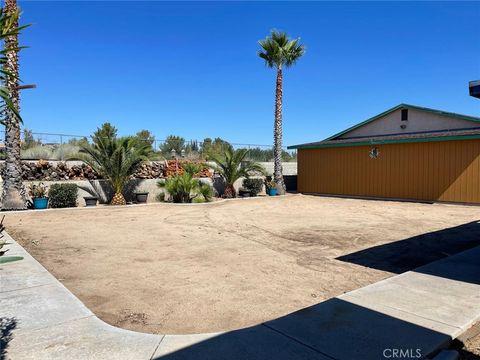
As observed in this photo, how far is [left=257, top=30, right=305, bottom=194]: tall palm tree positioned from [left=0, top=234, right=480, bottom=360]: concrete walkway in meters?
18.2

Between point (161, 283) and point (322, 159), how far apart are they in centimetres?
1866

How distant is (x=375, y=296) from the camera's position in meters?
4.80

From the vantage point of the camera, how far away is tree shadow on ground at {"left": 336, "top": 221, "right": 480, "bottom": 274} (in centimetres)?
681

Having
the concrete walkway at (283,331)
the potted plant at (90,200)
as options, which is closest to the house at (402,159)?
the potted plant at (90,200)

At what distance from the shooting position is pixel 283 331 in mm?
3795

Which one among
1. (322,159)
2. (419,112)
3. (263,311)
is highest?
(419,112)

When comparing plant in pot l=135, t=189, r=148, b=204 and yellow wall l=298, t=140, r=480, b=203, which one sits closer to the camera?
yellow wall l=298, t=140, r=480, b=203

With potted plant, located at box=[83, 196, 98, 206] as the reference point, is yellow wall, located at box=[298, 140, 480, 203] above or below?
above

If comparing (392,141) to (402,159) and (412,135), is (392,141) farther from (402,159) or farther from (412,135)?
(412,135)

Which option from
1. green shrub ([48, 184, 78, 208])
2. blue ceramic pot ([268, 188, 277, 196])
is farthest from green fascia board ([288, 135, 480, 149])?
green shrub ([48, 184, 78, 208])

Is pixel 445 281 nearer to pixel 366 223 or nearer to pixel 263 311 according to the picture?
pixel 263 311

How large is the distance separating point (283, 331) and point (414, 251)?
16.7 feet

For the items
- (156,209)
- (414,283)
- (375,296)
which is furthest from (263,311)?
(156,209)

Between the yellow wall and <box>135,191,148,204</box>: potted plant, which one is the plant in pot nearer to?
<box>135,191,148,204</box>: potted plant
